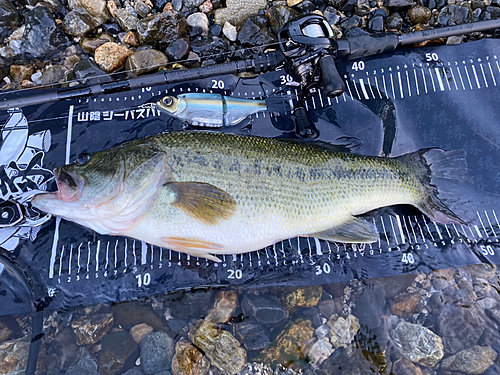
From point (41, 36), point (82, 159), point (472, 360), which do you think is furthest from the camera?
point (41, 36)

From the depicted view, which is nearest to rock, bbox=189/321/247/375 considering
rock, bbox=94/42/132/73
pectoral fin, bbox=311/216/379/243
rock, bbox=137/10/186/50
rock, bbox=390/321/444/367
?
pectoral fin, bbox=311/216/379/243

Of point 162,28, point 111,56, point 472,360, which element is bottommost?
point 472,360

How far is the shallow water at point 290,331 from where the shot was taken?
2336 millimetres

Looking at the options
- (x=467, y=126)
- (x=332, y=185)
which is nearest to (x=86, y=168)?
(x=332, y=185)

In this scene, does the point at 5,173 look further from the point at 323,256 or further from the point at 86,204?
the point at 323,256

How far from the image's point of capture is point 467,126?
274cm

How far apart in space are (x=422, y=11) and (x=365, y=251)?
8.53ft

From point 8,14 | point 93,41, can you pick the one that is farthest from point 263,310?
point 8,14

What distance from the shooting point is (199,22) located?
313 cm

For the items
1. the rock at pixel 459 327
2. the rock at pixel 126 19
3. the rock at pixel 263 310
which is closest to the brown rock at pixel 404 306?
the rock at pixel 459 327

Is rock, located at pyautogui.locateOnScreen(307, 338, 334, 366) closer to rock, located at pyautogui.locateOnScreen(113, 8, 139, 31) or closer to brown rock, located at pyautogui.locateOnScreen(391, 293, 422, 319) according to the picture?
brown rock, located at pyautogui.locateOnScreen(391, 293, 422, 319)

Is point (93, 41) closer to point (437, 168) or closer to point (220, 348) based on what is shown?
point (220, 348)

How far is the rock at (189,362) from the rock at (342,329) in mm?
1032

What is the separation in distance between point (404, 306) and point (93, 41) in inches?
156
